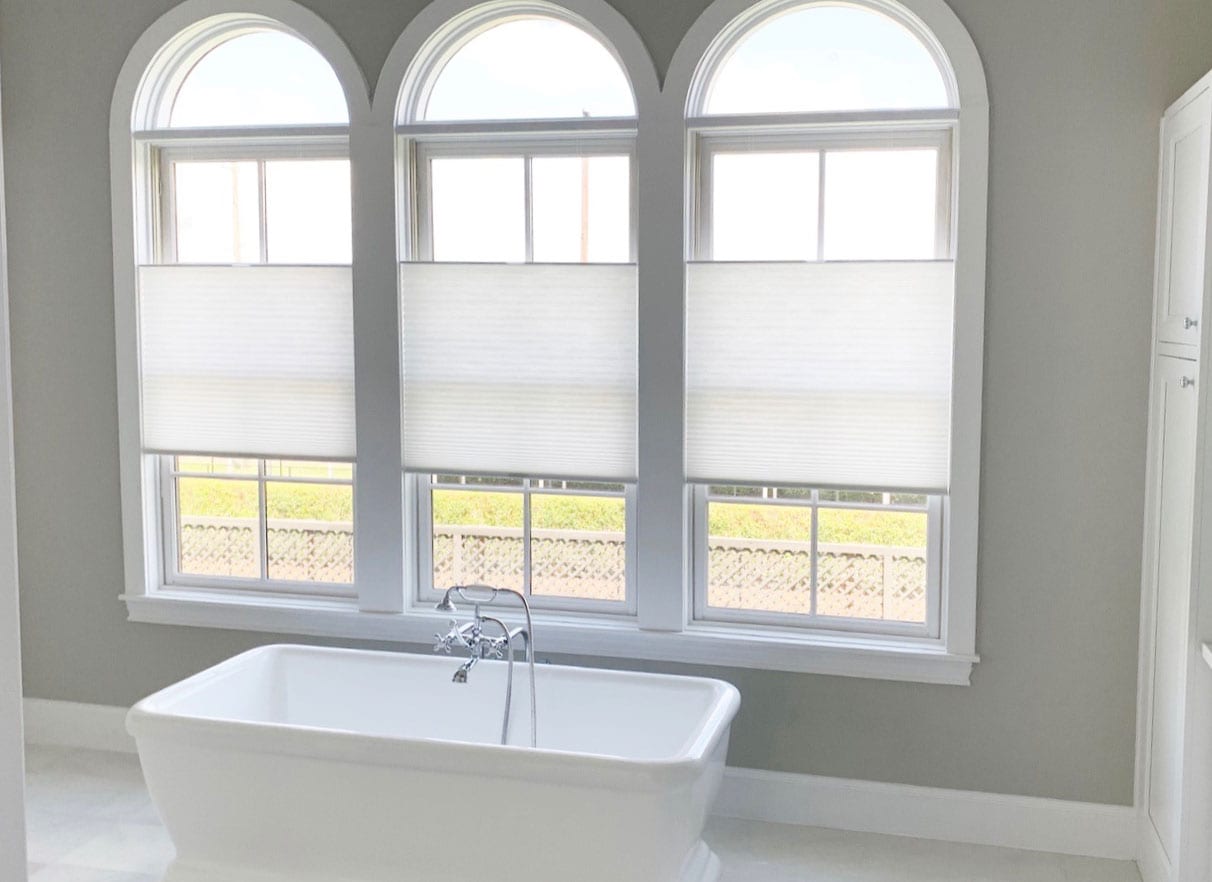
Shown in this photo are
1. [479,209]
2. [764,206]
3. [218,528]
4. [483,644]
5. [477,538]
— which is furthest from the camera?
[218,528]

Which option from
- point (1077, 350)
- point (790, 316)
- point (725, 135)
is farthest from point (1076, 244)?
point (725, 135)

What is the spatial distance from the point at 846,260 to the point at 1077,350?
2.39 feet

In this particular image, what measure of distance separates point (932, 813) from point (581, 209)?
222 centimetres

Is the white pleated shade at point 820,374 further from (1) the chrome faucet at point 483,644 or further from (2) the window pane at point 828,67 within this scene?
(1) the chrome faucet at point 483,644

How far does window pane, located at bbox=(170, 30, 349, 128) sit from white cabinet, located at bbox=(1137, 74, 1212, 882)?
263 centimetres

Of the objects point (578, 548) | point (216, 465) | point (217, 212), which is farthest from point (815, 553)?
point (217, 212)

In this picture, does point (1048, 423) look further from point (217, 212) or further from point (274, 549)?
point (217, 212)

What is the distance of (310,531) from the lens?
14.5 feet

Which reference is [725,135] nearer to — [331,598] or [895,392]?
[895,392]

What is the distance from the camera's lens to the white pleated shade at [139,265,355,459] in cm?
427

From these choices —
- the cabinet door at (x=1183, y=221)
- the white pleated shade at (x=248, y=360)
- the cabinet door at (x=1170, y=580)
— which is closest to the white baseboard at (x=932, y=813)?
the cabinet door at (x=1170, y=580)

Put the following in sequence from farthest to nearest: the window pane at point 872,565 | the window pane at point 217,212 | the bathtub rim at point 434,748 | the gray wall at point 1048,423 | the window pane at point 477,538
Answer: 1. the window pane at point 217,212
2. the window pane at point 477,538
3. the window pane at point 872,565
4. the gray wall at point 1048,423
5. the bathtub rim at point 434,748

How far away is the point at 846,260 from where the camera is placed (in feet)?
12.5

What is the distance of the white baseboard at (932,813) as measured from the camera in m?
3.70
